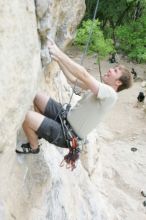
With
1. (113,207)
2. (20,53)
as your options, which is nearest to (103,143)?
(113,207)

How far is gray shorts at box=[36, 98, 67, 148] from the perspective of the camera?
226 inches

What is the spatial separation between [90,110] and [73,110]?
0.96ft

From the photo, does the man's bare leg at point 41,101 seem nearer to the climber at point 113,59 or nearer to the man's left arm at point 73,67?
the man's left arm at point 73,67

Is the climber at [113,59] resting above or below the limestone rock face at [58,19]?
below

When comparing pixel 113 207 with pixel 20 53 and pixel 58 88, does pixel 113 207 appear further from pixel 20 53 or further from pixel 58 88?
pixel 20 53

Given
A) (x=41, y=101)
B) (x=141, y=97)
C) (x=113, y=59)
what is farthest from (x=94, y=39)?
(x=41, y=101)

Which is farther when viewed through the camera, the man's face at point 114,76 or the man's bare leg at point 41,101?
the man's bare leg at point 41,101

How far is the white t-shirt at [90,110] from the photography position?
555cm

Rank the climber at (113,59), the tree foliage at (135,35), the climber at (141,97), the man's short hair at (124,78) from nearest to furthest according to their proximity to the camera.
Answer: the man's short hair at (124,78)
the climber at (141,97)
the tree foliage at (135,35)
the climber at (113,59)

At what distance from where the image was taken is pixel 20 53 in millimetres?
4641

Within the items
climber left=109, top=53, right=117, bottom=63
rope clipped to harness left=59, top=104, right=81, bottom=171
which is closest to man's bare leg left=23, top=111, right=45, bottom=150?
rope clipped to harness left=59, top=104, right=81, bottom=171

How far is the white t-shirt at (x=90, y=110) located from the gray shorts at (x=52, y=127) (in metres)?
0.21

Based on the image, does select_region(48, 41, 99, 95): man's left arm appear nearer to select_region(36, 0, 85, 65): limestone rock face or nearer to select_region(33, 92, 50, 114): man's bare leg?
select_region(36, 0, 85, 65): limestone rock face

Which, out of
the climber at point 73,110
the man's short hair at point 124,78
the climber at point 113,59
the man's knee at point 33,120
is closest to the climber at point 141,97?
the climber at point 113,59
